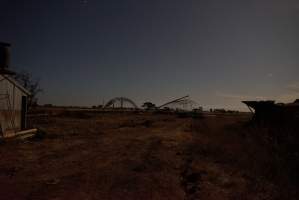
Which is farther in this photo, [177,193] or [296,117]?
[296,117]

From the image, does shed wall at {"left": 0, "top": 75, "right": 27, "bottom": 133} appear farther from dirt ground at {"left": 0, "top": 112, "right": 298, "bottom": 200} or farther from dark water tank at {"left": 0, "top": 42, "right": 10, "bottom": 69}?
dirt ground at {"left": 0, "top": 112, "right": 298, "bottom": 200}

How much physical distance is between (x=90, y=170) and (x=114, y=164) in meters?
1.22

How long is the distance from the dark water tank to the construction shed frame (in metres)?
2.12

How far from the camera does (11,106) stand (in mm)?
17500

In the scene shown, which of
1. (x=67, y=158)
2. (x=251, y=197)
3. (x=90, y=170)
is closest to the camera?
(x=251, y=197)

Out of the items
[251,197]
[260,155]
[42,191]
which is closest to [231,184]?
[251,197]

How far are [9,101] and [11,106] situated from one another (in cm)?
43

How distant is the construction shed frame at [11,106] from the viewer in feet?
53.5

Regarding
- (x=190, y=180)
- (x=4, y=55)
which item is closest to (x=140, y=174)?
(x=190, y=180)

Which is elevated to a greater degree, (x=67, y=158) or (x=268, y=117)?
(x=268, y=117)

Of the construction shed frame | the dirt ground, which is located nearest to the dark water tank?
the construction shed frame

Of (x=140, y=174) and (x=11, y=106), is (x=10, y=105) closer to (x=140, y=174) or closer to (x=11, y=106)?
(x=11, y=106)

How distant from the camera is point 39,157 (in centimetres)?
1170

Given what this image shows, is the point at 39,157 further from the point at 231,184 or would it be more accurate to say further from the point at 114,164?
the point at 231,184
